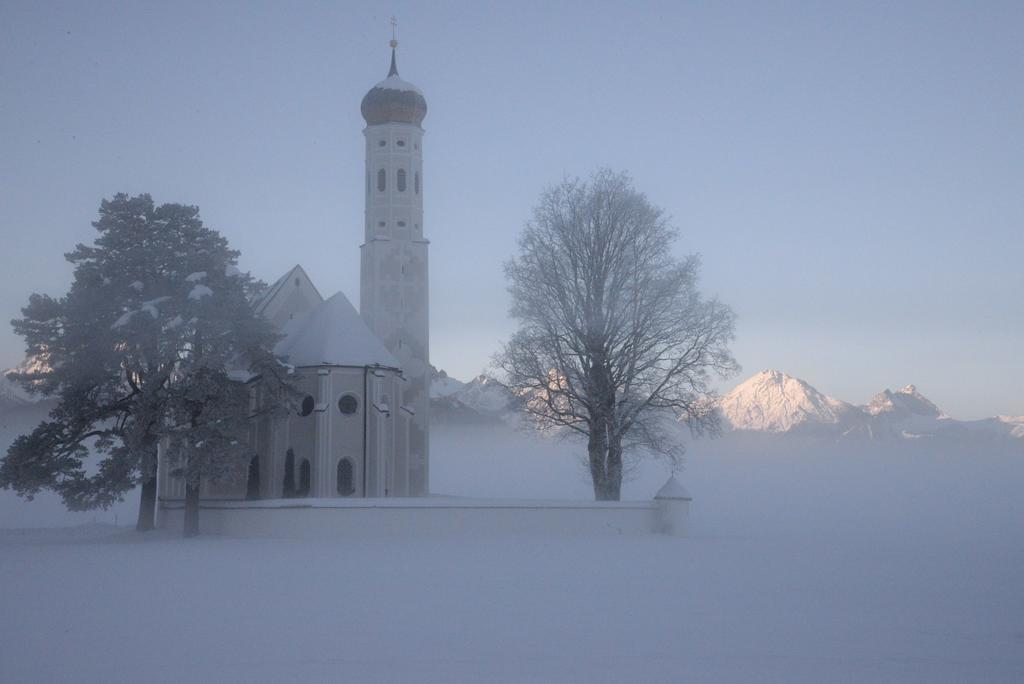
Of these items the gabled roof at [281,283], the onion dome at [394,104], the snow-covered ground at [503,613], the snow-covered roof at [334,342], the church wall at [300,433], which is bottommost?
the snow-covered ground at [503,613]

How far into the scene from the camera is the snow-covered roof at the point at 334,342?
38906 millimetres

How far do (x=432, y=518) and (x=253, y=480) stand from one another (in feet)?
41.6

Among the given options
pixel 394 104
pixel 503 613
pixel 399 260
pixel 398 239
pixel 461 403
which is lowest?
pixel 503 613

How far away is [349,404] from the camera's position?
3881cm

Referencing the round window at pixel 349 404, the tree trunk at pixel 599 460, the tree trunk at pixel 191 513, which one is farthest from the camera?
the round window at pixel 349 404

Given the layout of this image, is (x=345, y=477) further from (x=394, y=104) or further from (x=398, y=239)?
(x=394, y=104)

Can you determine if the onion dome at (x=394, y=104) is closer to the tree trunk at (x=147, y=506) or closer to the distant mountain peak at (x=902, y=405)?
the tree trunk at (x=147, y=506)

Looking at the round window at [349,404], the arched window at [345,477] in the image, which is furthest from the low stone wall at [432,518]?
the round window at [349,404]

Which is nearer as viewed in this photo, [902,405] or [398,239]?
[398,239]

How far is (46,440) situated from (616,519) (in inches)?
728

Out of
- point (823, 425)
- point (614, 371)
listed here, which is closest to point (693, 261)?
point (614, 371)

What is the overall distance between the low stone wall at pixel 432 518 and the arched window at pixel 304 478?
554 cm

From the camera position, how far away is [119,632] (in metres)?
14.2

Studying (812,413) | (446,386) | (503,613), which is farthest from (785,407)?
(503,613)
